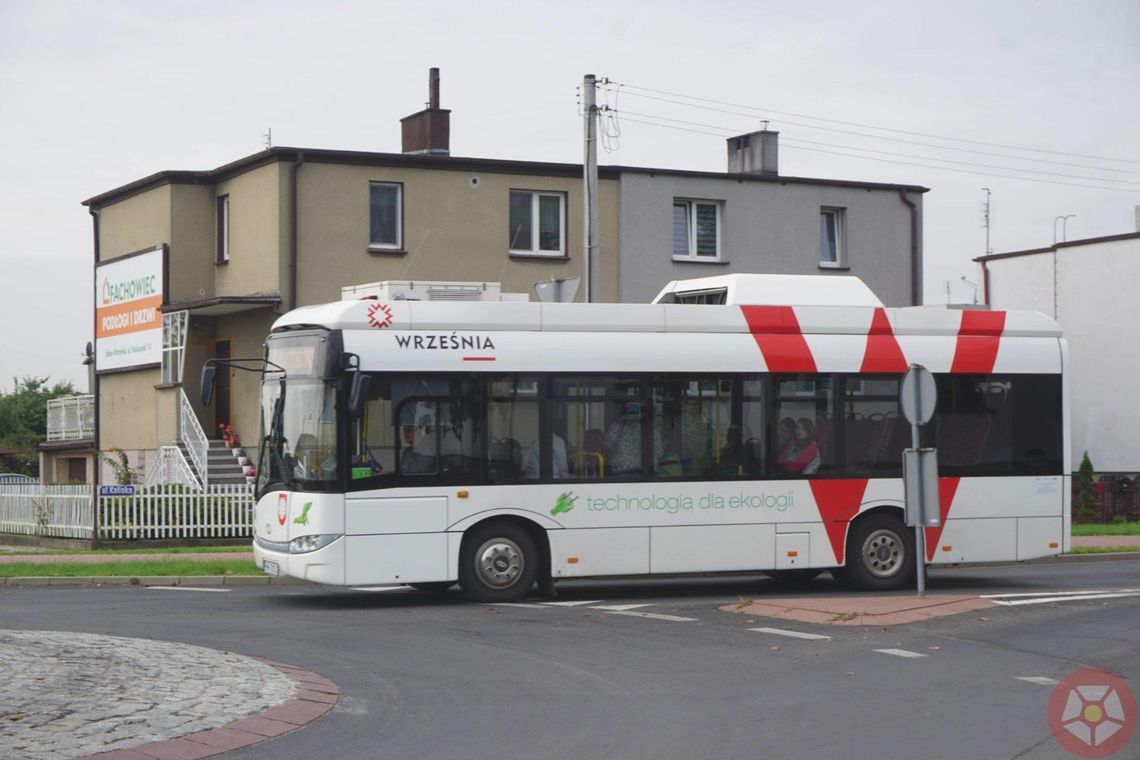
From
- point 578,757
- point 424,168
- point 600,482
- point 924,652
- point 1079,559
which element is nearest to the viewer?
point 578,757

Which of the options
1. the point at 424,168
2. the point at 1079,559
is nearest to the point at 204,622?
the point at 1079,559

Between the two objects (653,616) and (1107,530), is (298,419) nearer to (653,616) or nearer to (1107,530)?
(653,616)

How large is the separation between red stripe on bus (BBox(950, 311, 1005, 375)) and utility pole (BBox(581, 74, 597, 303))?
633cm

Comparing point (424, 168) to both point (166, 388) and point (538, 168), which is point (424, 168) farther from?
point (166, 388)

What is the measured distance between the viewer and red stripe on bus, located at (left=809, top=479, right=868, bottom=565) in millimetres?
16984

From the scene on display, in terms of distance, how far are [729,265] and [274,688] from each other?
25.9 m

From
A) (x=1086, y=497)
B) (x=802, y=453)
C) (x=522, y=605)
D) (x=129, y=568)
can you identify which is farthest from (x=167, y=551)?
(x=1086, y=497)

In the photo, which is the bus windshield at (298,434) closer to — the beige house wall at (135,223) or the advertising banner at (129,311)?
the advertising banner at (129,311)

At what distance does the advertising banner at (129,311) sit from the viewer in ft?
111

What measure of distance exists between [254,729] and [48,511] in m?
21.8

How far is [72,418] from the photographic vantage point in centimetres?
4091

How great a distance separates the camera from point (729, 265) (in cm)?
3481

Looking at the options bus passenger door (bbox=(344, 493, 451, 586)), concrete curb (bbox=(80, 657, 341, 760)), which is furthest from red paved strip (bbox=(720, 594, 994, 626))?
concrete curb (bbox=(80, 657, 341, 760))
